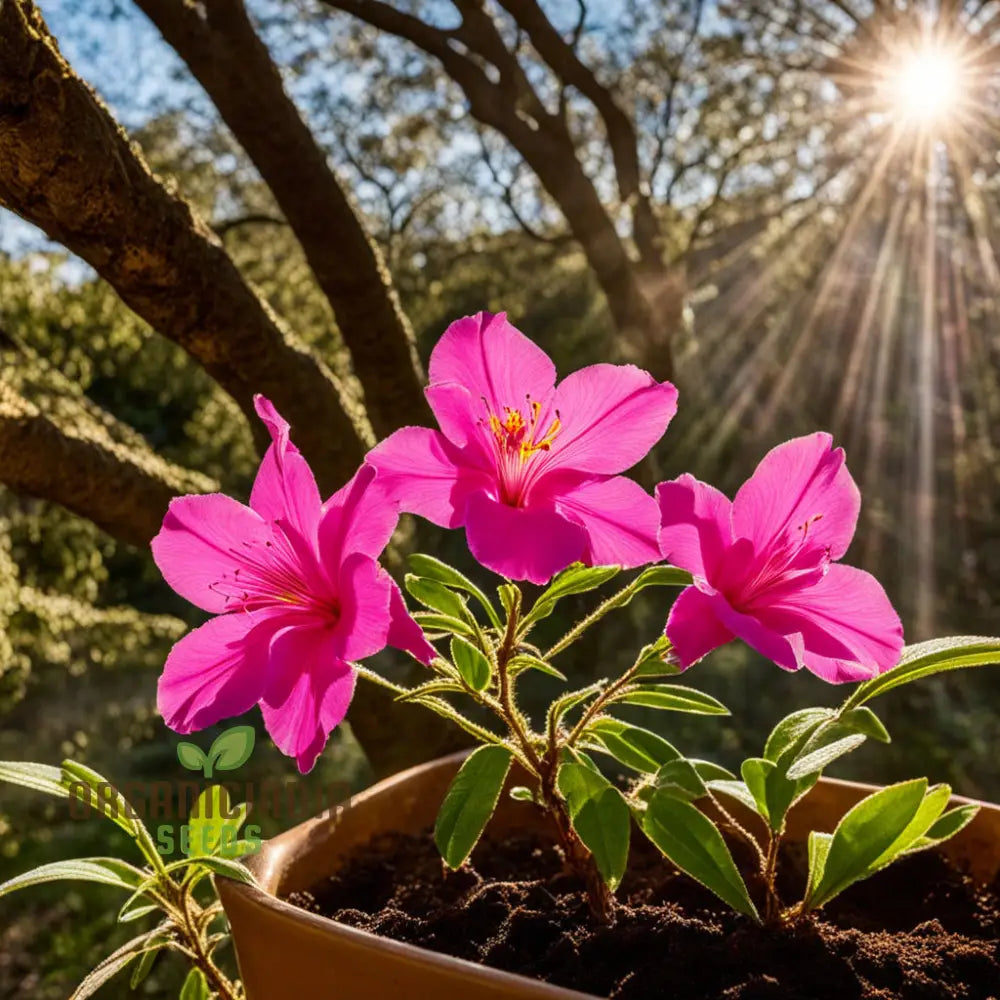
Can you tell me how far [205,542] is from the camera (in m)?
0.62

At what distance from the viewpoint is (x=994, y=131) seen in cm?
548

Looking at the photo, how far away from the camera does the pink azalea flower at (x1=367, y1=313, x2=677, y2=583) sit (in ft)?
1.72

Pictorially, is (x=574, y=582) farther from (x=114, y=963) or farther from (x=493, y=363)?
(x=114, y=963)

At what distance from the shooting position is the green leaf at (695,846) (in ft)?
1.87

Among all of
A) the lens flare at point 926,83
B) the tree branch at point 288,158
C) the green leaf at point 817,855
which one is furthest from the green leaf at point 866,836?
the lens flare at point 926,83

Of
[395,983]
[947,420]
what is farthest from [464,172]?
[395,983]

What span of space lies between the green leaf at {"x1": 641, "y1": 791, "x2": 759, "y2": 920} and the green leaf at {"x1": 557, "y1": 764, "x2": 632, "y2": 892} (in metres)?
0.02

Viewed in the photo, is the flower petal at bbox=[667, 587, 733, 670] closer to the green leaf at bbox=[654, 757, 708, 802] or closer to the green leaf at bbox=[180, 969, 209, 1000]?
the green leaf at bbox=[654, 757, 708, 802]

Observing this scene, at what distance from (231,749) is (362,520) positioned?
34cm

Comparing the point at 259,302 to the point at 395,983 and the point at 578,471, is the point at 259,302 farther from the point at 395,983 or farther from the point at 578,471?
the point at 395,983

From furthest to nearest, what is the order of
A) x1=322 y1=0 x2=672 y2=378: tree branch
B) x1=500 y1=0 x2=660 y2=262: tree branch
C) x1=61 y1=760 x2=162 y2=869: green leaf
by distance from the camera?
x1=500 y1=0 x2=660 y2=262: tree branch, x1=322 y1=0 x2=672 y2=378: tree branch, x1=61 y1=760 x2=162 y2=869: green leaf

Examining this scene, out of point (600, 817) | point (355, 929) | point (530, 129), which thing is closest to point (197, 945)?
point (355, 929)

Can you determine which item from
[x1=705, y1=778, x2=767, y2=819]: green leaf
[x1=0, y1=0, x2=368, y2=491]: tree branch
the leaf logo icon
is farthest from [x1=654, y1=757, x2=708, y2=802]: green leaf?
[x1=0, y1=0, x2=368, y2=491]: tree branch

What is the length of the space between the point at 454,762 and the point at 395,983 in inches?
15.0
